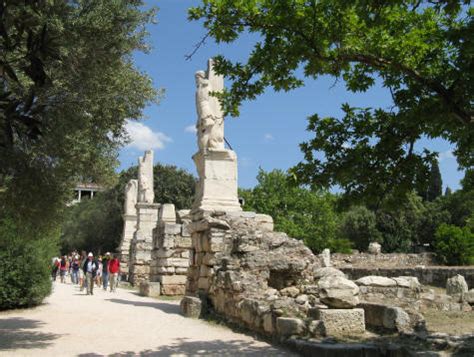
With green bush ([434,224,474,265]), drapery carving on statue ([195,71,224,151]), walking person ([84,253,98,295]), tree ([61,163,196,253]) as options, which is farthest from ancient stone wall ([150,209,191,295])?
tree ([61,163,196,253])

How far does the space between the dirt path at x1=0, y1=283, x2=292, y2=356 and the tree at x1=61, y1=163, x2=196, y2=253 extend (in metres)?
35.1

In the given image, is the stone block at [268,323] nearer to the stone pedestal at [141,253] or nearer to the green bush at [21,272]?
the green bush at [21,272]

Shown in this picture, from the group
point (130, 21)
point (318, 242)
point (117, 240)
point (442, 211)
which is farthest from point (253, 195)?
point (130, 21)

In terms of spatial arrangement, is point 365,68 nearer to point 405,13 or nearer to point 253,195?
point 405,13

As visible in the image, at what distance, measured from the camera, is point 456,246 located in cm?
3206

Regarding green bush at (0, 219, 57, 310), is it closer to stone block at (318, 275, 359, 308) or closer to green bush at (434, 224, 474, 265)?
stone block at (318, 275, 359, 308)

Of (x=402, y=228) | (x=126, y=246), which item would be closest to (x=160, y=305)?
(x=126, y=246)

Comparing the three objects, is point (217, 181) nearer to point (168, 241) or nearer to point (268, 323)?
point (168, 241)

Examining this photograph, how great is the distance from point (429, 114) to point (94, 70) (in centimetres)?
564

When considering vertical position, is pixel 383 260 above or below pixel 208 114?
below

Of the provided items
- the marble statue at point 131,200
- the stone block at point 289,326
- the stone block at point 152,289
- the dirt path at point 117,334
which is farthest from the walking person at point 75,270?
the stone block at point 289,326

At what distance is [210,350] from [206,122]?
7395mm

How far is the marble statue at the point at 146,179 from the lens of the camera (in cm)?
2628

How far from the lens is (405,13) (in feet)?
20.6
